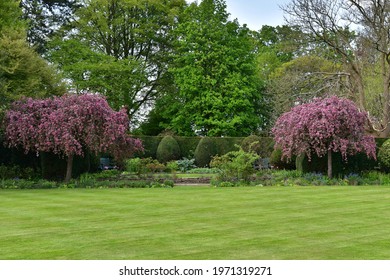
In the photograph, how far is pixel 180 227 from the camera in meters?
8.88

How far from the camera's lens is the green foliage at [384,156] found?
75.2ft

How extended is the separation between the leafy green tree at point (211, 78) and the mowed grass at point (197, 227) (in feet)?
74.4

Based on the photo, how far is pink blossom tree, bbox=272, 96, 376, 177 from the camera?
20734 mm

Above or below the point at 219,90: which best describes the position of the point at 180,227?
below

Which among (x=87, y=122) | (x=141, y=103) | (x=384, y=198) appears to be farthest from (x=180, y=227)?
(x=141, y=103)

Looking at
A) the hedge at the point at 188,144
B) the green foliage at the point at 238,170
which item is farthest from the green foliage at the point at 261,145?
the green foliage at the point at 238,170

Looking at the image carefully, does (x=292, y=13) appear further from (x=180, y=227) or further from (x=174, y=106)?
(x=180, y=227)

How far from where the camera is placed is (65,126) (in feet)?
65.1

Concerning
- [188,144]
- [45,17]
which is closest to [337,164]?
[188,144]

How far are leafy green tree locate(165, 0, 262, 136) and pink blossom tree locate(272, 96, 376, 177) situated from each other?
14592 millimetres

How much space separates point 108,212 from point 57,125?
967 cm

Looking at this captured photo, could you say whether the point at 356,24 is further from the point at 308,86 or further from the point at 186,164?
the point at 186,164

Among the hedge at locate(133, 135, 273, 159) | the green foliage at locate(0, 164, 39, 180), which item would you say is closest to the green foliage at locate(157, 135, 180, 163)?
the hedge at locate(133, 135, 273, 159)

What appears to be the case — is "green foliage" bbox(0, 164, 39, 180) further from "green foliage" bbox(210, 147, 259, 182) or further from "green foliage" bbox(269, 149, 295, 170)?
"green foliage" bbox(269, 149, 295, 170)
